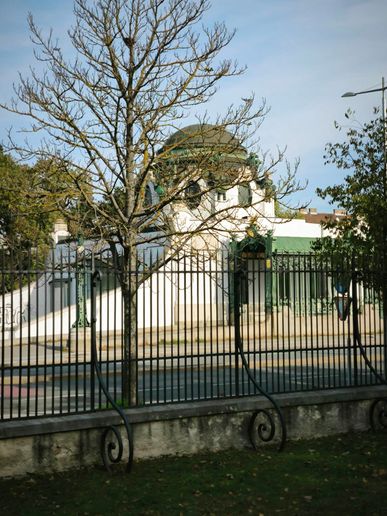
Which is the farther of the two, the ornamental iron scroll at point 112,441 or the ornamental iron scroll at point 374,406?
the ornamental iron scroll at point 374,406

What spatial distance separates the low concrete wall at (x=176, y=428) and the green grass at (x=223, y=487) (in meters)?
0.18

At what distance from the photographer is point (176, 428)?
954 centimetres

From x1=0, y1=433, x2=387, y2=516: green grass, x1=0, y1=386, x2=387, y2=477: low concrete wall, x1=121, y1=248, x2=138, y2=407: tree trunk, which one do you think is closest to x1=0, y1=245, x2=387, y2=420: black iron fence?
x1=121, y1=248, x2=138, y2=407: tree trunk

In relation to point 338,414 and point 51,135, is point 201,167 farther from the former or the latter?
point 338,414

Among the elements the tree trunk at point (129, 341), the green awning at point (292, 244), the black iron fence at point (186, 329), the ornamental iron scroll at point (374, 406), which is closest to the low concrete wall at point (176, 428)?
the ornamental iron scroll at point (374, 406)

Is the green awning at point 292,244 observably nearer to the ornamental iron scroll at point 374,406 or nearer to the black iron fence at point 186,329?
the black iron fence at point 186,329

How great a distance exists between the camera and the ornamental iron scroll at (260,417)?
9.97 meters

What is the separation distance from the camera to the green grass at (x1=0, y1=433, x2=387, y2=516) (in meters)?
7.48

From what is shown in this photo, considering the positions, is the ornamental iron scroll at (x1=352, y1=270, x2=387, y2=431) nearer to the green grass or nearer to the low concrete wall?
the low concrete wall

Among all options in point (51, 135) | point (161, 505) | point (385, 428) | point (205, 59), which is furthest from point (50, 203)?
point (385, 428)

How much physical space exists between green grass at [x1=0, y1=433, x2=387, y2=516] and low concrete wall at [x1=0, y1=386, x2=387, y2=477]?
177 millimetres

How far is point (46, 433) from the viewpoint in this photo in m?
8.51

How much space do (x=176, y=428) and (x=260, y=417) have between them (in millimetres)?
1424

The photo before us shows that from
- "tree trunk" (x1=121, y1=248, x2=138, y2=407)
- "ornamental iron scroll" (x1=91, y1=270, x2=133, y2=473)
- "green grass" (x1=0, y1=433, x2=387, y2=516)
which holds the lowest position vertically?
"green grass" (x1=0, y1=433, x2=387, y2=516)
